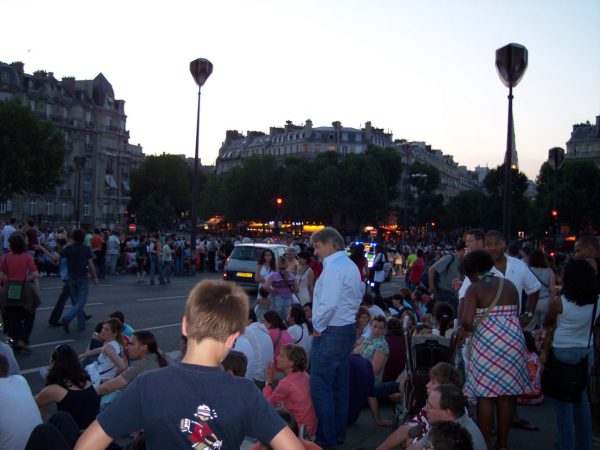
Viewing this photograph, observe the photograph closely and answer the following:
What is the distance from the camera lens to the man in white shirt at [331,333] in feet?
20.0

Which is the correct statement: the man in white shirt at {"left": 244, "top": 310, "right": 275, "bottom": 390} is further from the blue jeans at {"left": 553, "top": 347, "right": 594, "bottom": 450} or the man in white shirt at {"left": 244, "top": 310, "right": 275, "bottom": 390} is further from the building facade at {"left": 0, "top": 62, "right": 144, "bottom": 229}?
the building facade at {"left": 0, "top": 62, "right": 144, "bottom": 229}

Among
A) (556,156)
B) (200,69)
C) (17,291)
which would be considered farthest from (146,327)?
(556,156)

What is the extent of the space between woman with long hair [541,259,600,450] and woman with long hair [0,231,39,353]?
7.83 m

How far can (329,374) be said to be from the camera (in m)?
6.11

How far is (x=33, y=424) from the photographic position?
473 centimetres

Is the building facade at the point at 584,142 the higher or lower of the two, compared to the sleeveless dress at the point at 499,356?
higher

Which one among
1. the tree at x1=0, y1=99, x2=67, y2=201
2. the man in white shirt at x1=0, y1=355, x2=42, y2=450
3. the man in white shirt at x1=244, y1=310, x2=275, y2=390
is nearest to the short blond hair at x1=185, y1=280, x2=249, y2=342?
the man in white shirt at x1=0, y1=355, x2=42, y2=450

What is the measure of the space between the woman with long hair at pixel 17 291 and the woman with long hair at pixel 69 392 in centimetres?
536

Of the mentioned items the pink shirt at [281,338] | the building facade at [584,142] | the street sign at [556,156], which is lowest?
the pink shirt at [281,338]

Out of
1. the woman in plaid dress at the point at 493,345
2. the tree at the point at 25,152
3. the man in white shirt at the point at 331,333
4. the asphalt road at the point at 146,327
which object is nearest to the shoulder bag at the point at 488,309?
the woman in plaid dress at the point at 493,345

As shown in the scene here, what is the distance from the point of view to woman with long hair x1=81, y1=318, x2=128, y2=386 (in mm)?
7293

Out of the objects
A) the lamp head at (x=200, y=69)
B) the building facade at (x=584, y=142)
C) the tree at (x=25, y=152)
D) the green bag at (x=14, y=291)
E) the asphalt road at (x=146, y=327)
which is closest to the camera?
the asphalt road at (x=146, y=327)

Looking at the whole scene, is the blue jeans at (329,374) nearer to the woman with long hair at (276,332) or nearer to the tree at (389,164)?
the woman with long hair at (276,332)

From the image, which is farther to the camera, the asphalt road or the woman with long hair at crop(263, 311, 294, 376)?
the woman with long hair at crop(263, 311, 294, 376)
